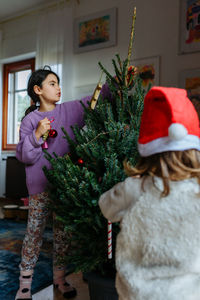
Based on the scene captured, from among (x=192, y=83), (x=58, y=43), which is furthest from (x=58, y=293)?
(x=58, y=43)

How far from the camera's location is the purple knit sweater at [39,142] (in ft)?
4.98

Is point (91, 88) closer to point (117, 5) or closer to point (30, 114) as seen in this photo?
point (117, 5)

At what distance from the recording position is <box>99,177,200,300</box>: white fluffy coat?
0.75m

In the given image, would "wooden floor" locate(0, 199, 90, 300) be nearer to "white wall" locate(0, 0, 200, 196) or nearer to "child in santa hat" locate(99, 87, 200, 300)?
"child in santa hat" locate(99, 87, 200, 300)

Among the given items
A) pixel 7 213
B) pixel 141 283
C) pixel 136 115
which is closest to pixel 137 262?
pixel 141 283

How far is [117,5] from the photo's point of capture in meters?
3.68

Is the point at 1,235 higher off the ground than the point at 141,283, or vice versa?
the point at 141,283

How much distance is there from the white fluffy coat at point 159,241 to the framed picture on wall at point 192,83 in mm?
2467

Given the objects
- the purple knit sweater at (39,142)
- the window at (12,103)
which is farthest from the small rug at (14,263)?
the window at (12,103)

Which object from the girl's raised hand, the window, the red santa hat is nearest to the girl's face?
the girl's raised hand

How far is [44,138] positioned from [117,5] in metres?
→ 2.85

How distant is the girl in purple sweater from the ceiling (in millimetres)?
3389

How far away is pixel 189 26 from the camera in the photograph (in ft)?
10.2

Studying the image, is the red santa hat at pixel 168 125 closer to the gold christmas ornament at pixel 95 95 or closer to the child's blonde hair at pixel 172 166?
the child's blonde hair at pixel 172 166
